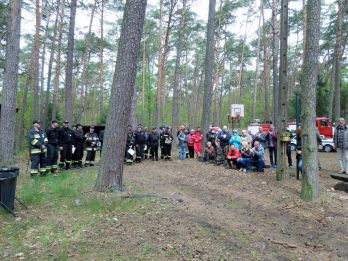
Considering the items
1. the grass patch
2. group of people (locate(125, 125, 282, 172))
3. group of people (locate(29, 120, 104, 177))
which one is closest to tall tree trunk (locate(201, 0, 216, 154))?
group of people (locate(125, 125, 282, 172))

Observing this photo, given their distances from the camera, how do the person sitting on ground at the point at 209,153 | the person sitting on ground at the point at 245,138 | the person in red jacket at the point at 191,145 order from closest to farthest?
the person sitting on ground at the point at 245,138
the person sitting on ground at the point at 209,153
the person in red jacket at the point at 191,145

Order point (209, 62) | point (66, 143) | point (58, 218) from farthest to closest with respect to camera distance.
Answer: point (209, 62) → point (66, 143) → point (58, 218)

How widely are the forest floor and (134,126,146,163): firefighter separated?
16.9 ft

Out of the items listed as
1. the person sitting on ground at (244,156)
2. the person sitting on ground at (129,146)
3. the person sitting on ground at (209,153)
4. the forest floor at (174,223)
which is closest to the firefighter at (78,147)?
the person sitting on ground at (129,146)

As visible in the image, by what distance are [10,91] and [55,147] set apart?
3311 millimetres

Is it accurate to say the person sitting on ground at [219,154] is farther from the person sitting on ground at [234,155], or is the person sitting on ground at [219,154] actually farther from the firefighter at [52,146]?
the firefighter at [52,146]

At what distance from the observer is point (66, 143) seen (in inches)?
459

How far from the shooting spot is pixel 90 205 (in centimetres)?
634

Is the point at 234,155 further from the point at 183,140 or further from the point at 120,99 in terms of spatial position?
the point at 120,99

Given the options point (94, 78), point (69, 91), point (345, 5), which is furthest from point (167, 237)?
point (94, 78)

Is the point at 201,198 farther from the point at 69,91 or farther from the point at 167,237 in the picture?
the point at 69,91

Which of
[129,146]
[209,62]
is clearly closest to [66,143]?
[129,146]

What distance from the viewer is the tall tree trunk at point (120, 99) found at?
7172mm

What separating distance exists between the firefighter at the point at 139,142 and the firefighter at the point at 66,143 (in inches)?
121
